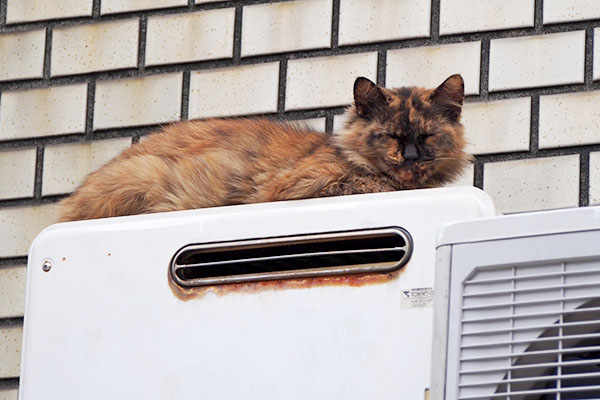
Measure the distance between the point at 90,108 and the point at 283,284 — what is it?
5.62ft

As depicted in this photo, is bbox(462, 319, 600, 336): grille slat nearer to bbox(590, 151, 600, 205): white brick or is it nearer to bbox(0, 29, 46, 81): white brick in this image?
bbox(590, 151, 600, 205): white brick

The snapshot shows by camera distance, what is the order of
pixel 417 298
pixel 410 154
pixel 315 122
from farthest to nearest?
1. pixel 315 122
2. pixel 410 154
3. pixel 417 298

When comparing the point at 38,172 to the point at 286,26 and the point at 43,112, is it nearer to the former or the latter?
the point at 43,112

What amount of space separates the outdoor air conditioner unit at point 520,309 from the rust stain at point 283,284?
0.70 feet

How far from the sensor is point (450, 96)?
2406 millimetres

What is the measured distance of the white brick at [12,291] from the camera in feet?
10.3

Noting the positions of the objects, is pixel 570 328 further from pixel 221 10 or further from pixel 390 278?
pixel 221 10

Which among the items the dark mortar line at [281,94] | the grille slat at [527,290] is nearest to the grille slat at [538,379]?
the grille slat at [527,290]

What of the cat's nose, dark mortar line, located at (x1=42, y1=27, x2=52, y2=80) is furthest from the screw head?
dark mortar line, located at (x1=42, y1=27, x2=52, y2=80)

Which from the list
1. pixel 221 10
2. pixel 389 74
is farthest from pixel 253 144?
pixel 221 10

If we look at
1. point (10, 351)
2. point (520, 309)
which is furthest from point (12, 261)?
point (520, 309)

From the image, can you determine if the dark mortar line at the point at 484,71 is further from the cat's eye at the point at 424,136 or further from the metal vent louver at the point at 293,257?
the metal vent louver at the point at 293,257

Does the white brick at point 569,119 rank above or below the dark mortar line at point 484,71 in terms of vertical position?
below

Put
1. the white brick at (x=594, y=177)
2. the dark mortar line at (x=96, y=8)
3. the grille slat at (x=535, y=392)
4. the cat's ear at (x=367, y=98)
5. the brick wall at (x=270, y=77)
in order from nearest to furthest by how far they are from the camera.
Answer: the grille slat at (x=535, y=392), the cat's ear at (x=367, y=98), the white brick at (x=594, y=177), the brick wall at (x=270, y=77), the dark mortar line at (x=96, y=8)
